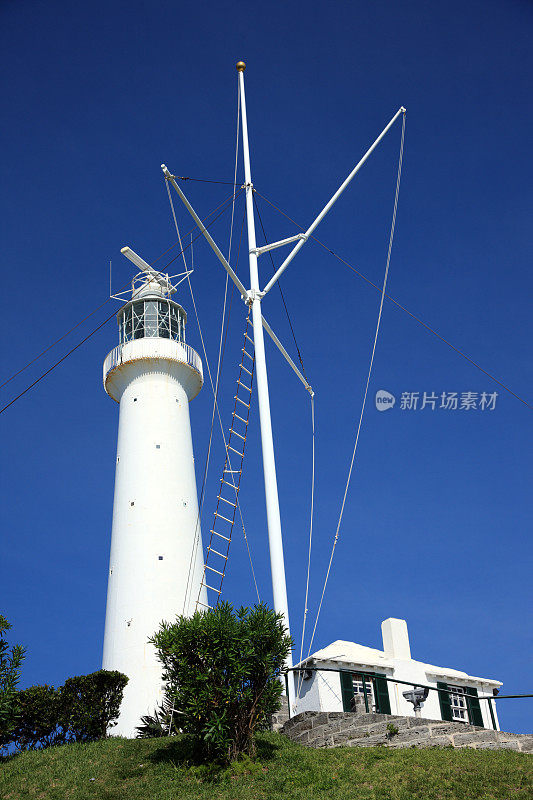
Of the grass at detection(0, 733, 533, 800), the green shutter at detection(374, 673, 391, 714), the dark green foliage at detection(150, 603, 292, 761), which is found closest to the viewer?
A: the grass at detection(0, 733, 533, 800)

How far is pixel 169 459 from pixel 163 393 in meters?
3.01

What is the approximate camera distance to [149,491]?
28219 mm

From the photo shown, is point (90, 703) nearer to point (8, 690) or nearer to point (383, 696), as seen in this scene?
point (8, 690)

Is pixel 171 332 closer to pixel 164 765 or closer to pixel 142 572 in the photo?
pixel 142 572

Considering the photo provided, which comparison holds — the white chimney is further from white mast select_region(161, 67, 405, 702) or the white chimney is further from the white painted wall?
white mast select_region(161, 67, 405, 702)

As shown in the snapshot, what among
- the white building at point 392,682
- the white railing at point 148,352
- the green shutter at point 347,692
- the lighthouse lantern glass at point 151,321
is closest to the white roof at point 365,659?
the white building at point 392,682

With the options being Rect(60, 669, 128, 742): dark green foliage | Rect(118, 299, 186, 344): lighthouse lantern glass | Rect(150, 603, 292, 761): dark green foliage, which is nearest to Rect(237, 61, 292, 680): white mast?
Rect(150, 603, 292, 761): dark green foliage

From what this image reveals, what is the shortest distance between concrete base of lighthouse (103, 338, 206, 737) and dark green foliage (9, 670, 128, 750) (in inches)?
225

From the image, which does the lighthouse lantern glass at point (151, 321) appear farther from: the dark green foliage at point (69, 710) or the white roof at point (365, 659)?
the dark green foliage at point (69, 710)

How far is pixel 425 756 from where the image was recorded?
1387 cm

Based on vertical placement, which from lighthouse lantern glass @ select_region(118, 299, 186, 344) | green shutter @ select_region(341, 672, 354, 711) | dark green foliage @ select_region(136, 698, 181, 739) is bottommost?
dark green foliage @ select_region(136, 698, 181, 739)

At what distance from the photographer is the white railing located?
30.6 meters

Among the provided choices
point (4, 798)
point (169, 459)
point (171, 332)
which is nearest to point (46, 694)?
point (4, 798)

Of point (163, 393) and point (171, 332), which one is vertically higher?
point (171, 332)
